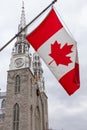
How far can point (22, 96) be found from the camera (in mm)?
41438

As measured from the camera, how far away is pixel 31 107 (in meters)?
42.4

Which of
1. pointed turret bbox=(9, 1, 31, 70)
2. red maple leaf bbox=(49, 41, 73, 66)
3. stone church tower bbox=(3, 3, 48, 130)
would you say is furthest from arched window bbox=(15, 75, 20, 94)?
red maple leaf bbox=(49, 41, 73, 66)

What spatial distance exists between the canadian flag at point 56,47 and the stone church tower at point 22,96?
91.9ft

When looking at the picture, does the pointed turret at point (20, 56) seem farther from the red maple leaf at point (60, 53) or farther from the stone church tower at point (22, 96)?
the red maple leaf at point (60, 53)

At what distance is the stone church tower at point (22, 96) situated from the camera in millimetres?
39906

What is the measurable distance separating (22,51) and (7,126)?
40.5 ft

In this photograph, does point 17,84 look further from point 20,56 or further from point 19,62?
point 20,56

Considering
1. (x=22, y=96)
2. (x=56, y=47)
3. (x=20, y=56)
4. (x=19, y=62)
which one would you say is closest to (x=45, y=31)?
(x=56, y=47)

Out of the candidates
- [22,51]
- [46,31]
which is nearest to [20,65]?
[22,51]

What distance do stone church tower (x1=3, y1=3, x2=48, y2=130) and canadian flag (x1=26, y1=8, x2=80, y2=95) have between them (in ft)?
91.9

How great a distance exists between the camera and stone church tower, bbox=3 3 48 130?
39906mm

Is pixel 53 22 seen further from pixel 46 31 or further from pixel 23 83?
pixel 23 83

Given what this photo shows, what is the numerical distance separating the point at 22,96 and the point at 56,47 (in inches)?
1294

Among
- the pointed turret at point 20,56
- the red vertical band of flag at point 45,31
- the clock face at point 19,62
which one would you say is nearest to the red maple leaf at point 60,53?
the red vertical band of flag at point 45,31
